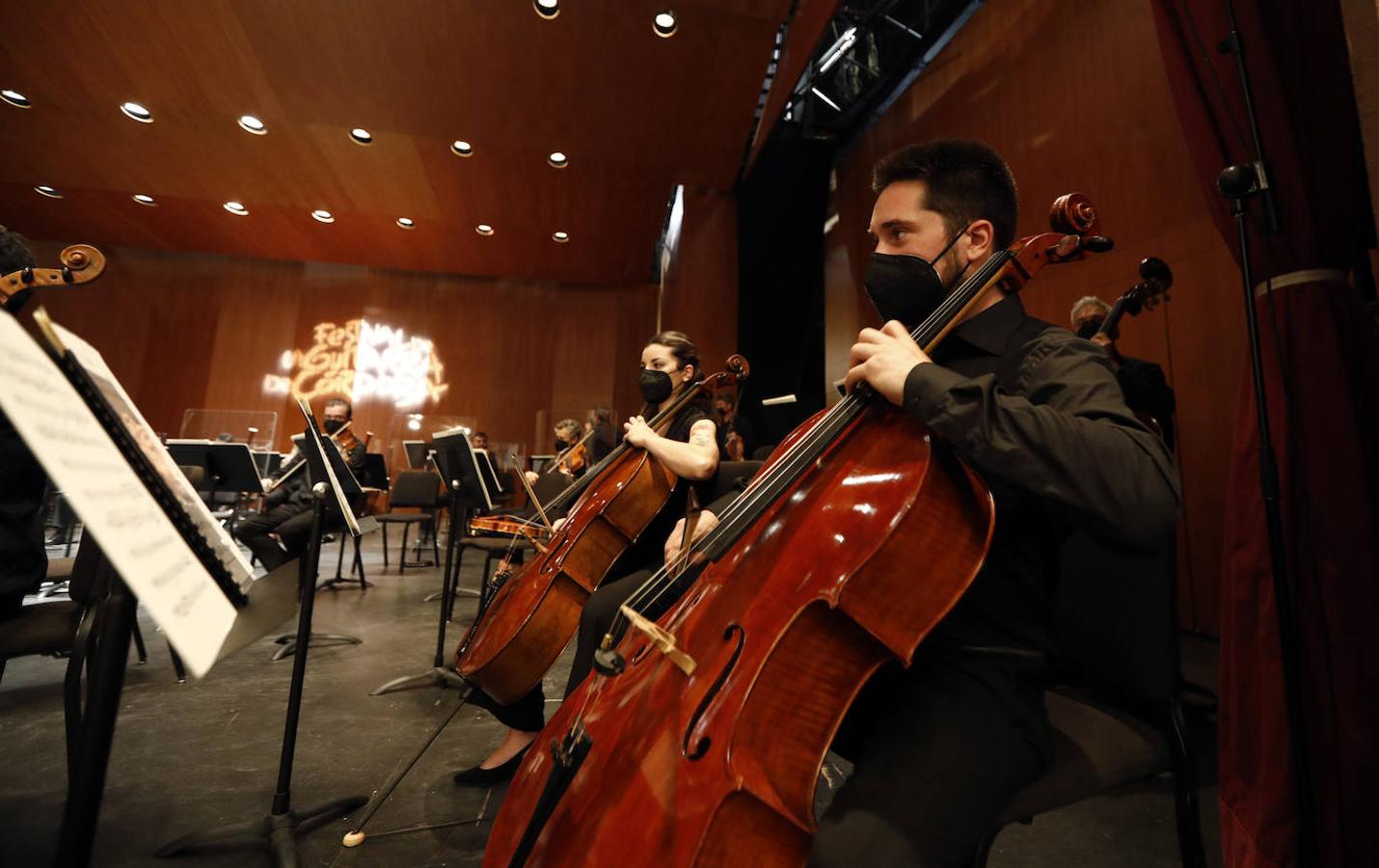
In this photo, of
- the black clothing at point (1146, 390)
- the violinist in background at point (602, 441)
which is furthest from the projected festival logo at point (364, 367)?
the black clothing at point (1146, 390)

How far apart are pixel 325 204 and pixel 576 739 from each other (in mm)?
7647

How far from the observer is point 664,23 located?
3.93 m

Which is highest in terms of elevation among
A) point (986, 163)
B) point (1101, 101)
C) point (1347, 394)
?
point (1101, 101)

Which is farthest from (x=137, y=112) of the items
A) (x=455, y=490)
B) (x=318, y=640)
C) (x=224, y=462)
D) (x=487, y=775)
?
(x=487, y=775)

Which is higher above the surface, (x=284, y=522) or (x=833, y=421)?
(x=833, y=421)

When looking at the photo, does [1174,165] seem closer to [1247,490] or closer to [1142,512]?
[1247,490]

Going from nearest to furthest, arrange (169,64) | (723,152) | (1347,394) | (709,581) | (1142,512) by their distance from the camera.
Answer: (1142,512), (709,581), (1347,394), (169,64), (723,152)

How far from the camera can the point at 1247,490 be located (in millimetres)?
1393

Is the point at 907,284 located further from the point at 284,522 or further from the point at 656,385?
the point at 284,522

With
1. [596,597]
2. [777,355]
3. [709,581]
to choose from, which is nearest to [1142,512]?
[709,581]

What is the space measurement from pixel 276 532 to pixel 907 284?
12.8ft

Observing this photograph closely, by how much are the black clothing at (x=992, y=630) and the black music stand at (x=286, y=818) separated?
1.32 meters

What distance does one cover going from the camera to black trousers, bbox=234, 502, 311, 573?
3.50m

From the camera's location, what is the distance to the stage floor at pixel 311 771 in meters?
1.49
